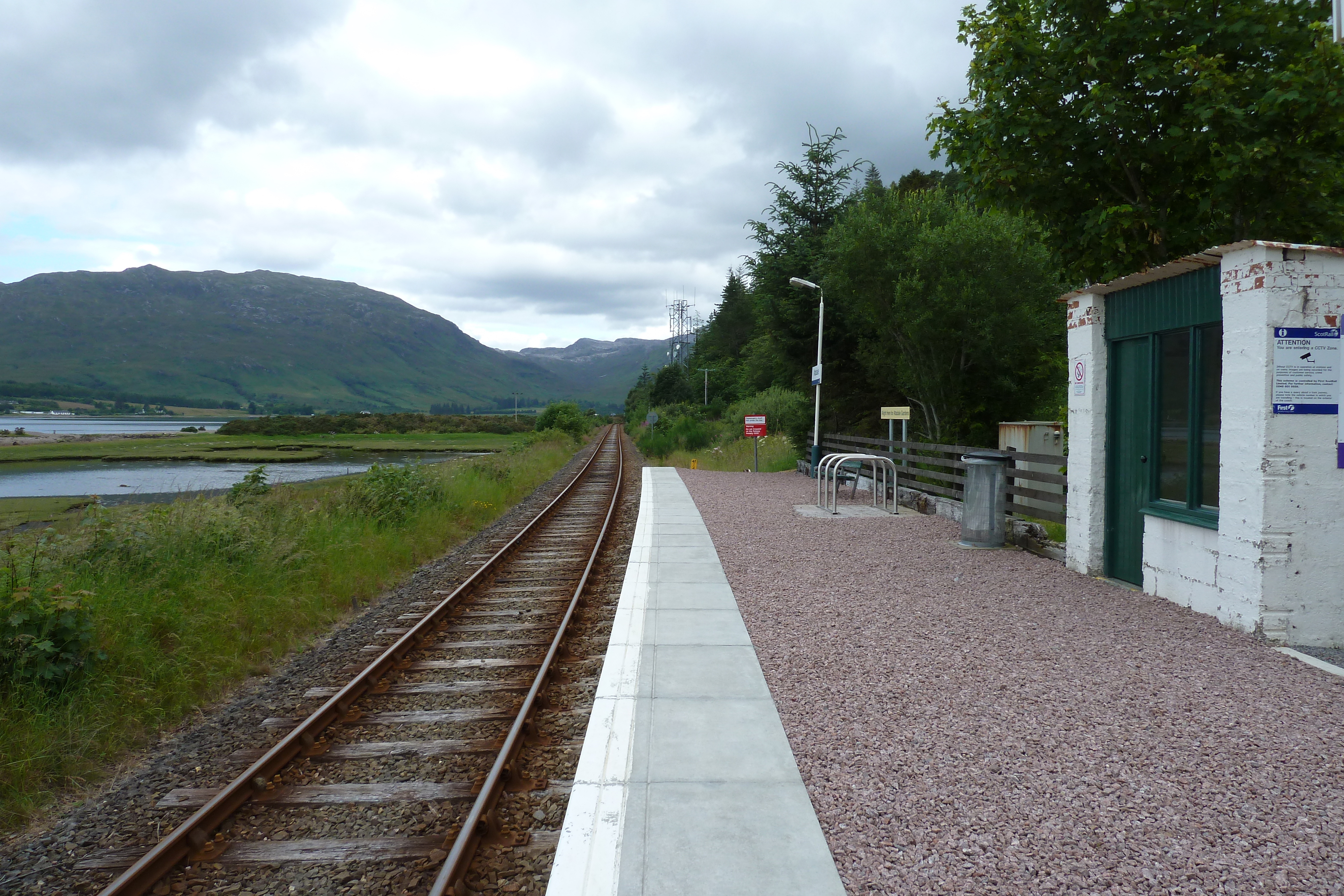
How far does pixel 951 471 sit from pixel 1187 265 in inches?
326

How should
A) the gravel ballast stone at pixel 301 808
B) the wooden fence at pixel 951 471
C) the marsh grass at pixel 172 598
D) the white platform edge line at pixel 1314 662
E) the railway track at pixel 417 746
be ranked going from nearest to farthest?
the gravel ballast stone at pixel 301 808
the railway track at pixel 417 746
the marsh grass at pixel 172 598
the white platform edge line at pixel 1314 662
the wooden fence at pixel 951 471

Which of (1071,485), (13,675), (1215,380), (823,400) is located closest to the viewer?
(13,675)

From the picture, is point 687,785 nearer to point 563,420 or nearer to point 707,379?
point 563,420

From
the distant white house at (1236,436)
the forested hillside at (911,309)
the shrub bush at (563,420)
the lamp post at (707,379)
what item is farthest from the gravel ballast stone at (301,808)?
the lamp post at (707,379)

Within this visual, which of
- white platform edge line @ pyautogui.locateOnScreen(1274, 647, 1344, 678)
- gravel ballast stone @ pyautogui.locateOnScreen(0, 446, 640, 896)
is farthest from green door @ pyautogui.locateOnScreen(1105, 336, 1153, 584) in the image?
gravel ballast stone @ pyautogui.locateOnScreen(0, 446, 640, 896)

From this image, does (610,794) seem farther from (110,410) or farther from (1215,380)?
(110,410)

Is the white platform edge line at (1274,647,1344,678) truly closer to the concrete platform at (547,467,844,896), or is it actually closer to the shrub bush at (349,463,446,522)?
the concrete platform at (547,467,844,896)

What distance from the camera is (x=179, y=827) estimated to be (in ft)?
11.6

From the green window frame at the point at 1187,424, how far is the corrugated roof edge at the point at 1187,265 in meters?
0.53

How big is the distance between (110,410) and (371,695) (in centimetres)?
17868

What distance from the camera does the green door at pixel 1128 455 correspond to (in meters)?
7.53

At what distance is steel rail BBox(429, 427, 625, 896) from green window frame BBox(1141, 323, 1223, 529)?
18.9 ft

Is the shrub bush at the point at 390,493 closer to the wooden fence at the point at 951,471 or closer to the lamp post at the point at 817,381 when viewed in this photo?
the lamp post at the point at 817,381

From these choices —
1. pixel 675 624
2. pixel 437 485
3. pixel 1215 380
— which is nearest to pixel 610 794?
pixel 675 624
